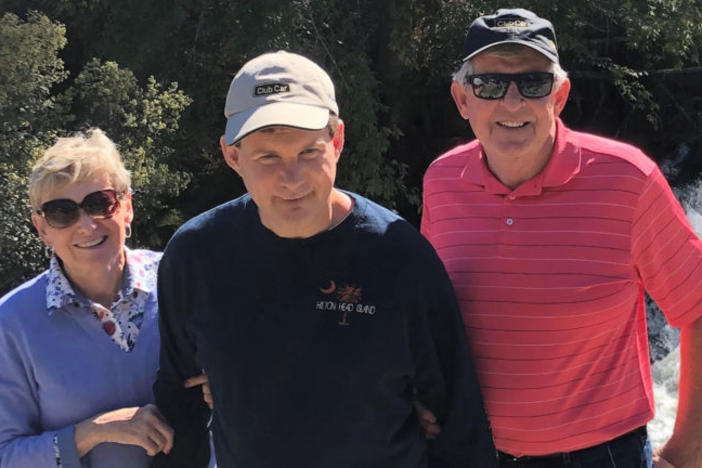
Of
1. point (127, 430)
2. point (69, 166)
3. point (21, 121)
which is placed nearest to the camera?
point (127, 430)

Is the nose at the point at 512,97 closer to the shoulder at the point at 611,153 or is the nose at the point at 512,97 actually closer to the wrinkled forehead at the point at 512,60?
the wrinkled forehead at the point at 512,60

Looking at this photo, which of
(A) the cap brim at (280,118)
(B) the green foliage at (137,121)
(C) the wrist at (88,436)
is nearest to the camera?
(A) the cap brim at (280,118)

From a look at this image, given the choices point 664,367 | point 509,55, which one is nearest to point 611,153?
point 509,55

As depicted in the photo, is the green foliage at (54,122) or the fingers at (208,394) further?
the green foliage at (54,122)

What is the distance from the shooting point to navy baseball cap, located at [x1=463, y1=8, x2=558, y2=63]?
6.15 feet

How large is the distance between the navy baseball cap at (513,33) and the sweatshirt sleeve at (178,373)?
0.92 m

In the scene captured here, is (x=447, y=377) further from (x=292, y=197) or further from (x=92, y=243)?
(x=92, y=243)

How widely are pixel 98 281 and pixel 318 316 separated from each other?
767mm

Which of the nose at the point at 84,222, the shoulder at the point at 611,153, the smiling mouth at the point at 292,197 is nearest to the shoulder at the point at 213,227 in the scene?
the smiling mouth at the point at 292,197

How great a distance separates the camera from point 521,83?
1.91 metres

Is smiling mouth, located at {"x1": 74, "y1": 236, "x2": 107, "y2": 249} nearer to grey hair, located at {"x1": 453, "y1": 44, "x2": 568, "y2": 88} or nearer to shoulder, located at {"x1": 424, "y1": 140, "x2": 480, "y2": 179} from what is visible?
shoulder, located at {"x1": 424, "y1": 140, "x2": 480, "y2": 179}

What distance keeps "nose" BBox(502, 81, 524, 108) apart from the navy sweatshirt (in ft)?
1.41

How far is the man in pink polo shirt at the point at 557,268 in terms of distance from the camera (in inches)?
73.9

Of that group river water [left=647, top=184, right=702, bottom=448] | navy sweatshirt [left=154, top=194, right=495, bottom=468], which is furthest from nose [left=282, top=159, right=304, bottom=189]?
river water [left=647, top=184, right=702, bottom=448]
